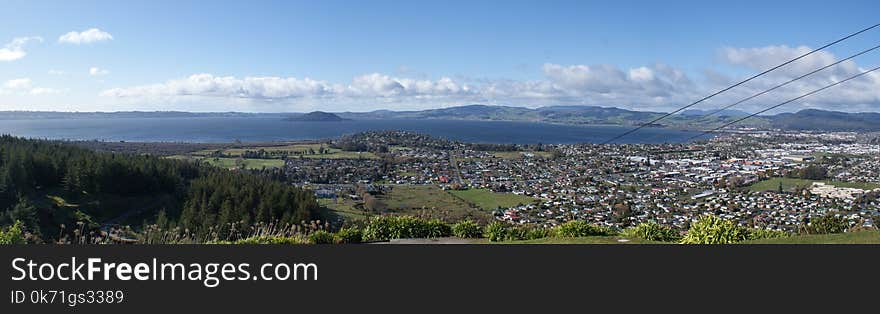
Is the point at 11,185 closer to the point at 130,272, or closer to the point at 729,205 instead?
the point at 130,272

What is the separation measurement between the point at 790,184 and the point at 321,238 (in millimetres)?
39727

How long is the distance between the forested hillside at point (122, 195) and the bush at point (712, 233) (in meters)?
19.3

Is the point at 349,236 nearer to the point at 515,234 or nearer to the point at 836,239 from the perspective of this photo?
the point at 515,234

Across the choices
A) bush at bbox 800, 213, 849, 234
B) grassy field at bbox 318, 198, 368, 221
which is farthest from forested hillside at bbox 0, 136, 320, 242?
bush at bbox 800, 213, 849, 234

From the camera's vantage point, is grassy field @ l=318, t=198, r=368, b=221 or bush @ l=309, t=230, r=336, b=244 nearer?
bush @ l=309, t=230, r=336, b=244

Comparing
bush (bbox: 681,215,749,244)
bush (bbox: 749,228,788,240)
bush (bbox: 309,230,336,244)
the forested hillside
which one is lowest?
the forested hillside


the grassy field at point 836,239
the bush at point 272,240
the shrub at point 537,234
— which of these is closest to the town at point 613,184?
the shrub at point 537,234

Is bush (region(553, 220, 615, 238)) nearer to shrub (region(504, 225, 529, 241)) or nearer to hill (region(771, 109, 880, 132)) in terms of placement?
shrub (region(504, 225, 529, 241))

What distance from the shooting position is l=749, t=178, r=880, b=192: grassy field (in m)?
32.8

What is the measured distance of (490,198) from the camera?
3919cm

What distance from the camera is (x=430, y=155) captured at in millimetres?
77438

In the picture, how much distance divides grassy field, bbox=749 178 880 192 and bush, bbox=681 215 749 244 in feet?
105

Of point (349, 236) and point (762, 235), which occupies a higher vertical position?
point (762, 235)

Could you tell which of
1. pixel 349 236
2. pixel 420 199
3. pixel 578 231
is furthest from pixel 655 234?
pixel 420 199
